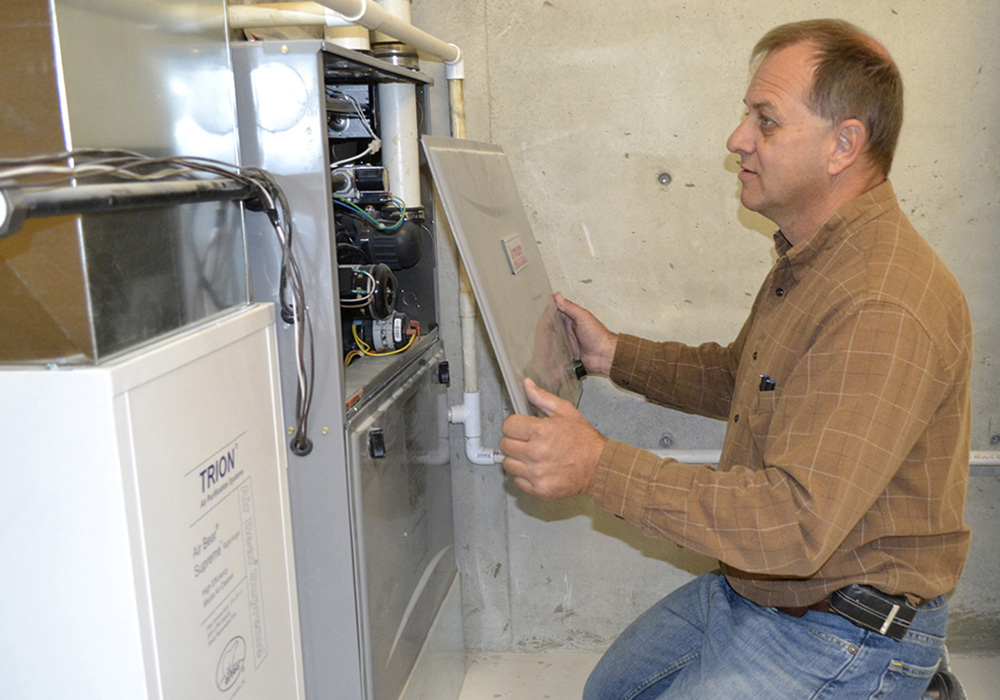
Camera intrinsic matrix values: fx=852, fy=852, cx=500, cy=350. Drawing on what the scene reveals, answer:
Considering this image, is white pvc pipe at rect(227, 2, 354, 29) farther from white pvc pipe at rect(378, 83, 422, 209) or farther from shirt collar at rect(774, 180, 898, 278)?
shirt collar at rect(774, 180, 898, 278)

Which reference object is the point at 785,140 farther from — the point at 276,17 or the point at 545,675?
the point at 545,675

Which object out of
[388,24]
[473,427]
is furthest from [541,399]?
[473,427]

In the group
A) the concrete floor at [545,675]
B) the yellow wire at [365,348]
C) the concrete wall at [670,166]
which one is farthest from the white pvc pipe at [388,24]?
the concrete floor at [545,675]

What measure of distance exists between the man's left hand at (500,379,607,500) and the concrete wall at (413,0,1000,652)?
90 centimetres

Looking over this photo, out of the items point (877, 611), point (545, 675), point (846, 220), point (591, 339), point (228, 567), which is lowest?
point (545, 675)

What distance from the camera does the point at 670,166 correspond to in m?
2.07

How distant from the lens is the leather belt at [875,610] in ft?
4.22

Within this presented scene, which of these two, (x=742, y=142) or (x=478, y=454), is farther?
(x=478, y=454)

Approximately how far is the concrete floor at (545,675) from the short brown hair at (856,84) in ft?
5.01

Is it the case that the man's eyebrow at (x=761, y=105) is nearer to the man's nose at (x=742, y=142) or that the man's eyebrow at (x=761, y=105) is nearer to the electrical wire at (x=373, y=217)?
the man's nose at (x=742, y=142)

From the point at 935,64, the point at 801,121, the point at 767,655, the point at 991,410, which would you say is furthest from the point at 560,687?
the point at 935,64

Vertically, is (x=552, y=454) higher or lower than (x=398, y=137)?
lower

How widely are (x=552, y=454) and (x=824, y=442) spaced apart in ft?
1.26

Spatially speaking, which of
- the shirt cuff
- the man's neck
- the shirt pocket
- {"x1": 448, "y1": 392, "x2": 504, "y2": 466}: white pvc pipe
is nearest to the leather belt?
the shirt pocket
